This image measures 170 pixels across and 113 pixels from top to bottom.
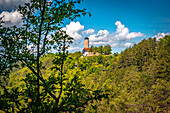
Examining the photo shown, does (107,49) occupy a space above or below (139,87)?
above

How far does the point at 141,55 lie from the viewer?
139 ft

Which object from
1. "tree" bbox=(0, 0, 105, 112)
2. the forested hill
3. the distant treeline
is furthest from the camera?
the distant treeline

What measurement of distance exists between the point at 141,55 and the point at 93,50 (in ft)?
170

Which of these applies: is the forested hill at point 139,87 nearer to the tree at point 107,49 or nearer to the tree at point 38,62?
the tree at point 38,62

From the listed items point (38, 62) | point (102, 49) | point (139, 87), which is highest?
point (102, 49)

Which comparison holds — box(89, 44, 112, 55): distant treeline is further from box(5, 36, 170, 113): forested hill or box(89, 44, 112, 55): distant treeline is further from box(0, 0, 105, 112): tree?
box(0, 0, 105, 112): tree

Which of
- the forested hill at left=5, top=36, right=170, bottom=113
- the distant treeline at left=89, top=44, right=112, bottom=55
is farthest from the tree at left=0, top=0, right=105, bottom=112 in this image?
the distant treeline at left=89, top=44, right=112, bottom=55

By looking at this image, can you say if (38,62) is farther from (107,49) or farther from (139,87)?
(107,49)

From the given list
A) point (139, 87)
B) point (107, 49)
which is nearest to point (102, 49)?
point (107, 49)

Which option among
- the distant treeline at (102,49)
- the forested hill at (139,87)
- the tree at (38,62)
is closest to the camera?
the tree at (38,62)

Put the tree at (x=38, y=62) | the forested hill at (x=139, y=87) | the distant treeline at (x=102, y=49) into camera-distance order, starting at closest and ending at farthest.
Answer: the tree at (x=38, y=62) → the forested hill at (x=139, y=87) → the distant treeline at (x=102, y=49)

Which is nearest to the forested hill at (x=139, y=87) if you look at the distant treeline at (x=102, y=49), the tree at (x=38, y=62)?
the tree at (x=38, y=62)

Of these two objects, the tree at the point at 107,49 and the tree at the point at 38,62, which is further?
the tree at the point at 107,49

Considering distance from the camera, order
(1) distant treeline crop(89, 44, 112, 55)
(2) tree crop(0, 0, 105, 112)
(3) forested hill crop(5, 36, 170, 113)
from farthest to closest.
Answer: (1) distant treeline crop(89, 44, 112, 55), (3) forested hill crop(5, 36, 170, 113), (2) tree crop(0, 0, 105, 112)
